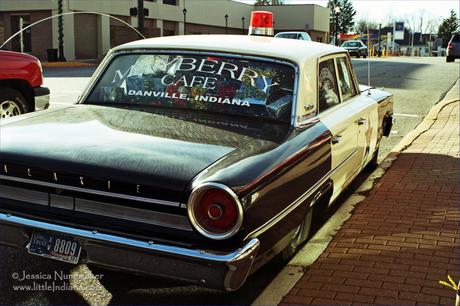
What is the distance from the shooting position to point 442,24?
116250 mm

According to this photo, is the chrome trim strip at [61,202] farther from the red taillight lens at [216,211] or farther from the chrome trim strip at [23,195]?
the red taillight lens at [216,211]

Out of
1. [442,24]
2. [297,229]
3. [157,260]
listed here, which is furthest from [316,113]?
[442,24]

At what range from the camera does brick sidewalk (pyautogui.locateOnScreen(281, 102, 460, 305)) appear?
133 inches

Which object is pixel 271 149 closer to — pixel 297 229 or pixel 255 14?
pixel 297 229

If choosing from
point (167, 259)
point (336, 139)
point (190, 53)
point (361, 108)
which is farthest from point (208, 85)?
point (361, 108)

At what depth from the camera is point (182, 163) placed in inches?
113

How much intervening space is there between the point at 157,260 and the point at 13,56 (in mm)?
5318

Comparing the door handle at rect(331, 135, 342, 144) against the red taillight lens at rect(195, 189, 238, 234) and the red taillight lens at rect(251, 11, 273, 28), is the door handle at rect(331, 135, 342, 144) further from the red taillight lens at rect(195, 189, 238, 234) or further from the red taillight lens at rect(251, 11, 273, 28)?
the red taillight lens at rect(251, 11, 273, 28)

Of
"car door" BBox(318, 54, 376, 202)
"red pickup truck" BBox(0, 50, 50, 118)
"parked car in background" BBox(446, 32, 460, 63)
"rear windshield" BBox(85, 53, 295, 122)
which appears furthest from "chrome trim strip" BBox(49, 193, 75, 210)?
"parked car in background" BBox(446, 32, 460, 63)

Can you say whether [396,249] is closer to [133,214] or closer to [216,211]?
[216,211]

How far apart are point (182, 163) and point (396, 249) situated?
203 cm

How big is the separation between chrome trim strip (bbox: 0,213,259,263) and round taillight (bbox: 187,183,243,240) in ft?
0.32

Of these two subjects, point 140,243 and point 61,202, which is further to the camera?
point 61,202

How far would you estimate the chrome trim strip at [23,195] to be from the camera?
10.2 ft
